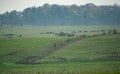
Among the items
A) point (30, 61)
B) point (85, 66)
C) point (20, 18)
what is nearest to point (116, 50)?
point (85, 66)

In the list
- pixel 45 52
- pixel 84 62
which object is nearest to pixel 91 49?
pixel 84 62

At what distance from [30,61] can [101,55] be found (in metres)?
4.02

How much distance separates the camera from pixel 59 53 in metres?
17.1

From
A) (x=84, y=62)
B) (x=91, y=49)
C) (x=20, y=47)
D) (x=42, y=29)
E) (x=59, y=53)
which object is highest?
(x=42, y=29)

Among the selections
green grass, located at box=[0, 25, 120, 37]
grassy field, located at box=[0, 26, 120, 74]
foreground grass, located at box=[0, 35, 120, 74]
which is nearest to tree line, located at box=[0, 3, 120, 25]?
green grass, located at box=[0, 25, 120, 37]

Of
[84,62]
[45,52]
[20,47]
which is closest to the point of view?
[84,62]

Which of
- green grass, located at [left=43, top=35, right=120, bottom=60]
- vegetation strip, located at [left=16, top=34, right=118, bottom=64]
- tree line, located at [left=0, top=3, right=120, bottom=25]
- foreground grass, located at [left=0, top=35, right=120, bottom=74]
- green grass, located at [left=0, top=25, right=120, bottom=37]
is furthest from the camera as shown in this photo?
tree line, located at [left=0, top=3, right=120, bottom=25]

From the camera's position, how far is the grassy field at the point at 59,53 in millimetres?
15812

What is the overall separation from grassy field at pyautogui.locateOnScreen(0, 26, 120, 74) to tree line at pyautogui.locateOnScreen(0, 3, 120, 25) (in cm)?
66

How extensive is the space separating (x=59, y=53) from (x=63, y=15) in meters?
3.88

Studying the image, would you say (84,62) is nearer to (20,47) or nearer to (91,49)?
(91,49)

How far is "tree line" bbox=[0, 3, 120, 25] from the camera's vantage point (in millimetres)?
18719

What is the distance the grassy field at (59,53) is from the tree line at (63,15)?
2.18 feet

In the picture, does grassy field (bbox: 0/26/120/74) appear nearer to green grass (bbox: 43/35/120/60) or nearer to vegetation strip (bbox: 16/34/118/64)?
green grass (bbox: 43/35/120/60)
